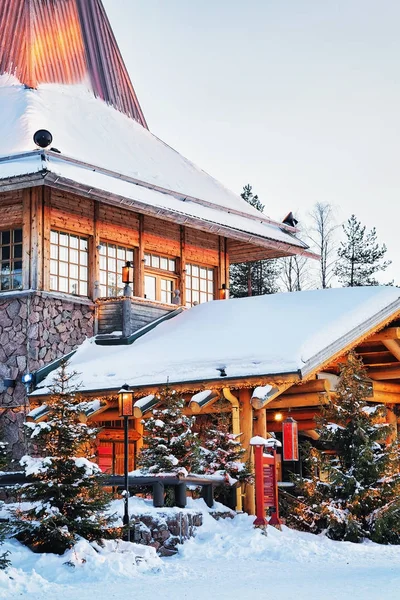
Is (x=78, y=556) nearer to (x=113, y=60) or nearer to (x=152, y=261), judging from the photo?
(x=152, y=261)

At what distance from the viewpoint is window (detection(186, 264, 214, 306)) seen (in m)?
24.4

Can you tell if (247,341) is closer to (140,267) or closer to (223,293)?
(140,267)

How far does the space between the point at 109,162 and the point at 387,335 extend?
7.56 meters

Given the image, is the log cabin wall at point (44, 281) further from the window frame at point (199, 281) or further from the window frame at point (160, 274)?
the window frame at point (199, 281)

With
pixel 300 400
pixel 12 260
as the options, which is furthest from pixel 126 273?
pixel 300 400

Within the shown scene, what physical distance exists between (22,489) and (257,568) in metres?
3.26

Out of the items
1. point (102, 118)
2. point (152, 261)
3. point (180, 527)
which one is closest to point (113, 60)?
point (102, 118)

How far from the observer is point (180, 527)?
14086 millimetres

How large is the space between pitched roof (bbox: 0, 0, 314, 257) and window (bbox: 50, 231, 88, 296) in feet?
4.54

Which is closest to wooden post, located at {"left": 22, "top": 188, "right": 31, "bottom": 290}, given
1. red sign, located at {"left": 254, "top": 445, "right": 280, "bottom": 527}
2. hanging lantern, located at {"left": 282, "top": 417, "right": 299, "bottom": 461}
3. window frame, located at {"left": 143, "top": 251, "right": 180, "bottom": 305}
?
window frame, located at {"left": 143, "top": 251, "right": 180, "bottom": 305}

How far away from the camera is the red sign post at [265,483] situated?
1578 centimetres

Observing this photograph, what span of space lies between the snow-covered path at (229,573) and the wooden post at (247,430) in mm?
1512

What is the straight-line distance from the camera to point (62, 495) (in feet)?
41.1

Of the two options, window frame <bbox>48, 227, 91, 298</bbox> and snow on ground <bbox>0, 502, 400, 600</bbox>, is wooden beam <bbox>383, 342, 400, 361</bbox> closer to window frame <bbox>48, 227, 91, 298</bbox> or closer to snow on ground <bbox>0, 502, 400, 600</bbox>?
snow on ground <bbox>0, 502, 400, 600</bbox>
